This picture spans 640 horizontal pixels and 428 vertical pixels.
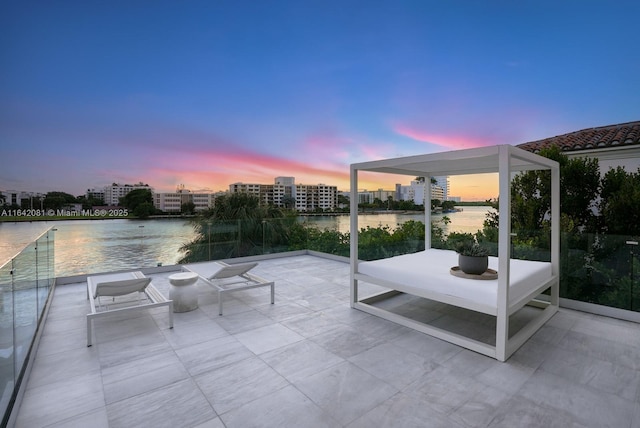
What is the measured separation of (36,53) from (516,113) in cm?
1395

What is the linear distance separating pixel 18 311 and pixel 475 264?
190 inches

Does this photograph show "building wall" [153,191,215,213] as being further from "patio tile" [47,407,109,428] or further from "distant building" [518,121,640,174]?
"distant building" [518,121,640,174]

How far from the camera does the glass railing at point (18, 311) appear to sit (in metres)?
2.15

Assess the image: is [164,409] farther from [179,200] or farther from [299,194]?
[299,194]

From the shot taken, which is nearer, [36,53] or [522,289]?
[522,289]

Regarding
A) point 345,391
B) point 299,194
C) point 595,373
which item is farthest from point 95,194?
point 595,373

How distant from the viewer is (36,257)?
13.7 feet

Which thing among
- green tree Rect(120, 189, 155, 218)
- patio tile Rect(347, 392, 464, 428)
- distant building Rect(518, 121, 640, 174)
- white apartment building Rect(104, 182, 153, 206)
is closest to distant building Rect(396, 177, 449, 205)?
distant building Rect(518, 121, 640, 174)

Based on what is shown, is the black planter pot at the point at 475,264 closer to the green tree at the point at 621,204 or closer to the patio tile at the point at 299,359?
the patio tile at the point at 299,359

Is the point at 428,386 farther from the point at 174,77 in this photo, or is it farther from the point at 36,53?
the point at 36,53

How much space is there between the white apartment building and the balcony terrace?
763 centimetres

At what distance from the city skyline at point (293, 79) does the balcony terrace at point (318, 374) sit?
12.4 feet

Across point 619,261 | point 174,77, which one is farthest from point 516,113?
point 174,77

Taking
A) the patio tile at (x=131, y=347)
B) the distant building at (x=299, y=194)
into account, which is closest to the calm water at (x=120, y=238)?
the patio tile at (x=131, y=347)
